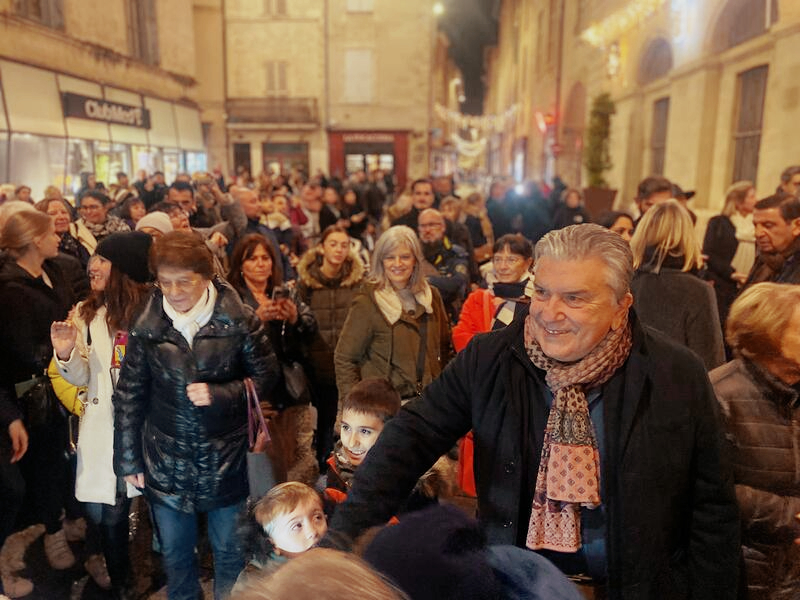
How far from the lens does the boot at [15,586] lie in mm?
3457

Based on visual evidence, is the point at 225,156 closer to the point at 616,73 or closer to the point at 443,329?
the point at 616,73

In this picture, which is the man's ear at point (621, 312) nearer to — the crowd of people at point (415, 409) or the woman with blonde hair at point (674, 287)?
the crowd of people at point (415, 409)

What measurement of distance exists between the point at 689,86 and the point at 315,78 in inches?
911

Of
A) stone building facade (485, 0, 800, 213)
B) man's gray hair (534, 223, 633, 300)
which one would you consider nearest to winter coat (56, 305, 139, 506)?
man's gray hair (534, 223, 633, 300)

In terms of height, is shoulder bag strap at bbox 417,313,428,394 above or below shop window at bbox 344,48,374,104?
below

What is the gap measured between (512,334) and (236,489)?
185 centimetres

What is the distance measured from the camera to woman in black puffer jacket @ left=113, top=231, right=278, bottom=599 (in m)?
2.86

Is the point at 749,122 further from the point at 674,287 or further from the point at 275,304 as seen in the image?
the point at 275,304

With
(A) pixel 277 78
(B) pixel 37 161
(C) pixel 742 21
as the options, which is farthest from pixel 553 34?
(B) pixel 37 161

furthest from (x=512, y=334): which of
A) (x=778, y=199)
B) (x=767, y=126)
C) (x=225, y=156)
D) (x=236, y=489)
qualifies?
(x=225, y=156)

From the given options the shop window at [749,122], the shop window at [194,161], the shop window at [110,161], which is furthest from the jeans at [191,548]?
the shop window at [194,161]

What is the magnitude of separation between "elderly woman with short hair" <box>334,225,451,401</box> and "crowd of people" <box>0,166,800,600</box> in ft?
0.05

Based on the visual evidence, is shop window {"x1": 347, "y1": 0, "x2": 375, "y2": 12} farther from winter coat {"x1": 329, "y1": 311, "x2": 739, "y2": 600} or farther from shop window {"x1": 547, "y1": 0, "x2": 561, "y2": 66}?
winter coat {"x1": 329, "y1": 311, "x2": 739, "y2": 600}

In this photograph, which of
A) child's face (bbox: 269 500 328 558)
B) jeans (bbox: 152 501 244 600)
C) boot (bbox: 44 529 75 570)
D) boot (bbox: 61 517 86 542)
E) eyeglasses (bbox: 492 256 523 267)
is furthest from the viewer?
eyeglasses (bbox: 492 256 523 267)
